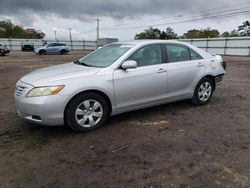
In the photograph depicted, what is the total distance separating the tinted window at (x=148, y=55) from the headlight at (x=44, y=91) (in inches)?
57.2

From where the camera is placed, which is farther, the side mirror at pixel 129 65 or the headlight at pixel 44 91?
the side mirror at pixel 129 65

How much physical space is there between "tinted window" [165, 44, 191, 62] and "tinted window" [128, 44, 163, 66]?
248mm

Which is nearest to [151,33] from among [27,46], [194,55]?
[27,46]

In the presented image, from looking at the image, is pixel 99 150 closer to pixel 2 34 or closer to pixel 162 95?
pixel 162 95

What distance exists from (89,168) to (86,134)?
1.06 m

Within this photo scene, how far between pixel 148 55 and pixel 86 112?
1.68 m

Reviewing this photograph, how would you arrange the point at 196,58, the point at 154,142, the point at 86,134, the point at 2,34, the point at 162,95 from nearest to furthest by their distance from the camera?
the point at 154,142, the point at 86,134, the point at 162,95, the point at 196,58, the point at 2,34

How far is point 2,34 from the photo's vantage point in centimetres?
6906

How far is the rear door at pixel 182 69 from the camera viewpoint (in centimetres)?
498

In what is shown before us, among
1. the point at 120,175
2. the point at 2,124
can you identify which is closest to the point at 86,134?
the point at 120,175

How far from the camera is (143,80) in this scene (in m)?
4.51

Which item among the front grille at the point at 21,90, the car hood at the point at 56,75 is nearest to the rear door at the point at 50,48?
the car hood at the point at 56,75

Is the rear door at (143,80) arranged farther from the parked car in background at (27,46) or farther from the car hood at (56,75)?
the parked car in background at (27,46)

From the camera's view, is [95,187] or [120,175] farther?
[120,175]
